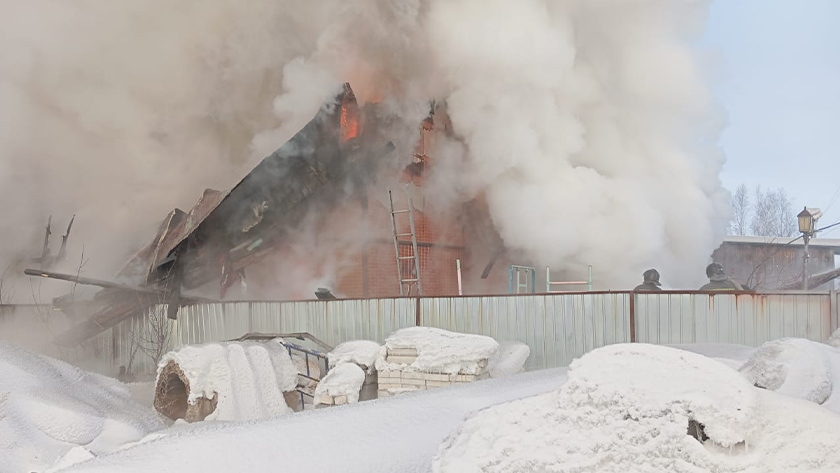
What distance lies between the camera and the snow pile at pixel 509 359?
23.1 ft

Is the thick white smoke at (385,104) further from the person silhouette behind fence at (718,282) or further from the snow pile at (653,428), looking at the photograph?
the snow pile at (653,428)

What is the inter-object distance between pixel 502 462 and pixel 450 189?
11.3 meters

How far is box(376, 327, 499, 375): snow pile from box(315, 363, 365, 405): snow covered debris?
1.06ft

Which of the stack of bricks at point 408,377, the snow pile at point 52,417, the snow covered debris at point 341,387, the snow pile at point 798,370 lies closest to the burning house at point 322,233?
the stack of bricks at point 408,377

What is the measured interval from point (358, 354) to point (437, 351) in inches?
46.3

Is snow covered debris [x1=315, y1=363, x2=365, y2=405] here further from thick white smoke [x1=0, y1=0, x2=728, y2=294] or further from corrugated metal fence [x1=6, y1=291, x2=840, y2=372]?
thick white smoke [x1=0, y1=0, x2=728, y2=294]

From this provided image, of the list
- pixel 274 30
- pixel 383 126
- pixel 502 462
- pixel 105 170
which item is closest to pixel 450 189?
pixel 383 126

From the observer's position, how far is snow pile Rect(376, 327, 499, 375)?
266 inches

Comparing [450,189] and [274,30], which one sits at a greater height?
[274,30]

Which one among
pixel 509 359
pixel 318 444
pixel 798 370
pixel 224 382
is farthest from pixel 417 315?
pixel 798 370

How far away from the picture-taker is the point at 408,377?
7.10 m

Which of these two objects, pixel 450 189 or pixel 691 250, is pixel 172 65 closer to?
pixel 450 189

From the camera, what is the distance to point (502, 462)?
Result: 2.48 m

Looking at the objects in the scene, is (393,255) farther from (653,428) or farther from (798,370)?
(653,428)
